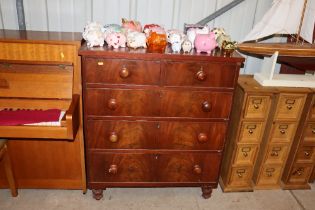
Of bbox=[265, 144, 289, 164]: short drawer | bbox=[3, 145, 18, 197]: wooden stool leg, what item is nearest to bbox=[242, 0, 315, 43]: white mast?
bbox=[265, 144, 289, 164]: short drawer

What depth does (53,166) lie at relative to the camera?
257 cm

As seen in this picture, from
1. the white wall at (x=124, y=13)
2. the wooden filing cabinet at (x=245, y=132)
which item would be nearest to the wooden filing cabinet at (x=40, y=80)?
the white wall at (x=124, y=13)

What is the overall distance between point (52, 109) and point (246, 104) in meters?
1.61

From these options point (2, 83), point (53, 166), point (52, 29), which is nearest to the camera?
point (2, 83)

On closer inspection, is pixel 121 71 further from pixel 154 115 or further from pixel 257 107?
pixel 257 107

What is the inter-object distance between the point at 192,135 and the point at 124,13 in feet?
4.34

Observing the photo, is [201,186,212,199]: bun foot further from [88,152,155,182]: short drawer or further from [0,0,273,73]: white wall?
[0,0,273,73]: white wall

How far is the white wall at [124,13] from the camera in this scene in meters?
2.66

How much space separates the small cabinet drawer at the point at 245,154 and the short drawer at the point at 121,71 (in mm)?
1106

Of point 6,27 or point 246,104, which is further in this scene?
point 6,27

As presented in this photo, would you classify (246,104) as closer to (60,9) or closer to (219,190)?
(219,190)

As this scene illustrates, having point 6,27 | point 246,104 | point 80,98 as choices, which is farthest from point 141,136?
point 6,27

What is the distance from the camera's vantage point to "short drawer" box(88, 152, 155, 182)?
Result: 243cm

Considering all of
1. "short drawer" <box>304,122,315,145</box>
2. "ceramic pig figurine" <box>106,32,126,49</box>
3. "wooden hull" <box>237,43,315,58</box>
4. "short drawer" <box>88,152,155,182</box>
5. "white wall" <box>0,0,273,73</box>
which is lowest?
"short drawer" <box>88,152,155,182</box>
